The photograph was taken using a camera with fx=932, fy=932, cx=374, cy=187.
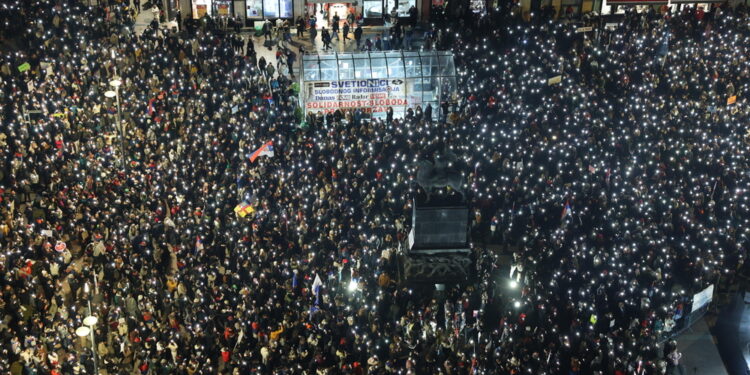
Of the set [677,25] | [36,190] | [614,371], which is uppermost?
[677,25]

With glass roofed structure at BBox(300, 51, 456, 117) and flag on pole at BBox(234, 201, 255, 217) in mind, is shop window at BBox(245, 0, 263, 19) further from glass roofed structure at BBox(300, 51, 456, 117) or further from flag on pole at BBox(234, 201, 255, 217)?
flag on pole at BBox(234, 201, 255, 217)

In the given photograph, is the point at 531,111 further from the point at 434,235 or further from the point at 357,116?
the point at 434,235

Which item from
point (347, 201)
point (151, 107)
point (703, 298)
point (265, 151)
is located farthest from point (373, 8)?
point (703, 298)

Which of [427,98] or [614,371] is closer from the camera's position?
[614,371]

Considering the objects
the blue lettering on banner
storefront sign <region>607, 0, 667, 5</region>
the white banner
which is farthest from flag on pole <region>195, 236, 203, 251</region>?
storefront sign <region>607, 0, 667, 5</region>

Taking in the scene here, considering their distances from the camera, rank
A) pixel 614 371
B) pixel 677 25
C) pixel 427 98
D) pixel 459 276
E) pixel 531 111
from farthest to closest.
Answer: pixel 677 25 < pixel 427 98 < pixel 531 111 < pixel 459 276 < pixel 614 371

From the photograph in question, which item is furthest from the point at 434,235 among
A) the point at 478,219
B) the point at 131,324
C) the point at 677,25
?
the point at 677,25
